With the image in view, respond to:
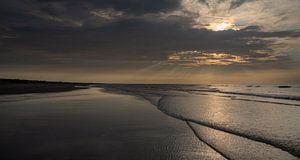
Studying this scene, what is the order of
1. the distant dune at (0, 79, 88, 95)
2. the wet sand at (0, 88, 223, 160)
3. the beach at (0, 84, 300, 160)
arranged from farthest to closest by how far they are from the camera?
the distant dune at (0, 79, 88, 95) → the beach at (0, 84, 300, 160) → the wet sand at (0, 88, 223, 160)

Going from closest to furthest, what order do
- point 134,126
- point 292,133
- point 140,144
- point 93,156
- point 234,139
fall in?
1. point 93,156
2. point 140,144
3. point 234,139
4. point 292,133
5. point 134,126

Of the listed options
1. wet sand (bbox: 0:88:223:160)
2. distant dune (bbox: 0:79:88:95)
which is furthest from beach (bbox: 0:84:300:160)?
distant dune (bbox: 0:79:88:95)

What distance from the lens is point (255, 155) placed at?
8.84 meters

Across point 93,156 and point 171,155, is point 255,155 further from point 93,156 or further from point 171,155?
point 93,156

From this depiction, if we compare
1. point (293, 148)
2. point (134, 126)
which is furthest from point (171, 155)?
point (134, 126)

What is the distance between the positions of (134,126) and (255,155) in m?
6.42

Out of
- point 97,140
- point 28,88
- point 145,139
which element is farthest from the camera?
point 28,88

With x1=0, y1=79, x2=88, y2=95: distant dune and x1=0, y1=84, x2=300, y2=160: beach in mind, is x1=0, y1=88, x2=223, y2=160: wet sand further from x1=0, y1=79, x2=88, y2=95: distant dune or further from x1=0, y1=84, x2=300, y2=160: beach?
x1=0, y1=79, x2=88, y2=95: distant dune

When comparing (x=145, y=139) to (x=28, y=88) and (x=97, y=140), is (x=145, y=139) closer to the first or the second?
(x=97, y=140)

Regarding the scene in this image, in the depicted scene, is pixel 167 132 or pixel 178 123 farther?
pixel 178 123

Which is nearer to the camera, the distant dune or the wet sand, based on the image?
the wet sand

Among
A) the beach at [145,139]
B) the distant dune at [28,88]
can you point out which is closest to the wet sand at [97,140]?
the beach at [145,139]

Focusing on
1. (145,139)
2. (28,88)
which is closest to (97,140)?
(145,139)

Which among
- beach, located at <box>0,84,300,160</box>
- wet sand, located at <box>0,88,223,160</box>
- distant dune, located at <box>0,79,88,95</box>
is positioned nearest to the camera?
wet sand, located at <box>0,88,223,160</box>
